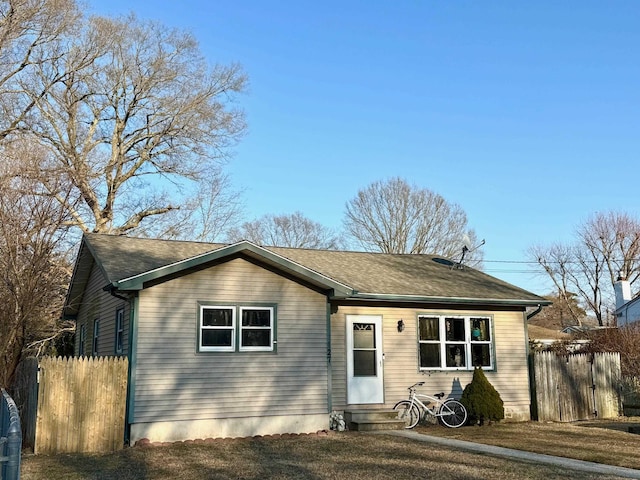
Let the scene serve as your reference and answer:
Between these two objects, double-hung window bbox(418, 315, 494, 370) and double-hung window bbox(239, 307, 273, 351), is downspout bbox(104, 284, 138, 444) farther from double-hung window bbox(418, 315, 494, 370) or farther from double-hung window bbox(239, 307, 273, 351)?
double-hung window bbox(418, 315, 494, 370)

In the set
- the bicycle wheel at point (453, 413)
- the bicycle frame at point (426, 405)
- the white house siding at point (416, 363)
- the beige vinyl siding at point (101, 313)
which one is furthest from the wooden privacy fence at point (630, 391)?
the beige vinyl siding at point (101, 313)

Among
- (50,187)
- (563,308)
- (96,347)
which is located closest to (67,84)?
(50,187)

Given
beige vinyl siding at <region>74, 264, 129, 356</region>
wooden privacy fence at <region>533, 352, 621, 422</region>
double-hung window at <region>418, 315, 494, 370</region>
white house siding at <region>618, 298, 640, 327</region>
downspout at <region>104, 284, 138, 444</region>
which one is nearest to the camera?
downspout at <region>104, 284, 138, 444</region>

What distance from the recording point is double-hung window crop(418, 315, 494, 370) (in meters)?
14.8

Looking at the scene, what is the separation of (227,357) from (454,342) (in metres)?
5.75

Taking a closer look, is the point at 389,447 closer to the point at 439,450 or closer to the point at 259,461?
the point at 439,450

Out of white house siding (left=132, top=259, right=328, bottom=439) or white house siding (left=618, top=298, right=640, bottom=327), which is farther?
white house siding (left=618, top=298, right=640, bottom=327)

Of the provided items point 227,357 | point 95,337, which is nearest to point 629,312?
point 227,357

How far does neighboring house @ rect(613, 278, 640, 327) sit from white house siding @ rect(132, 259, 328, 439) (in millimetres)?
24329

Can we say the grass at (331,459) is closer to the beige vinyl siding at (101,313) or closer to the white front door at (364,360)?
the white front door at (364,360)

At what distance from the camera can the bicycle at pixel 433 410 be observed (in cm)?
1371

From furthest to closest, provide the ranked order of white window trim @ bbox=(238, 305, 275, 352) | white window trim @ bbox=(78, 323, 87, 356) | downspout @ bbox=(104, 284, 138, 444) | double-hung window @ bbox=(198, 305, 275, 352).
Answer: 1. white window trim @ bbox=(78, 323, 87, 356)
2. white window trim @ bbox=(238, 305, 275, 352)
3. double-hung window @ bbox=(198, 305, 275, 352)
4. downspout @ bbox=(104, 284, 138, 444)

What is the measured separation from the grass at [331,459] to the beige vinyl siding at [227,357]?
714mm

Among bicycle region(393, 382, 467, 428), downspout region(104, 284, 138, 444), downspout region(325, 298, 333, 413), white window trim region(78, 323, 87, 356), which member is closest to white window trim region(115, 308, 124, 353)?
downspout region(104, 284, 138, 444)
